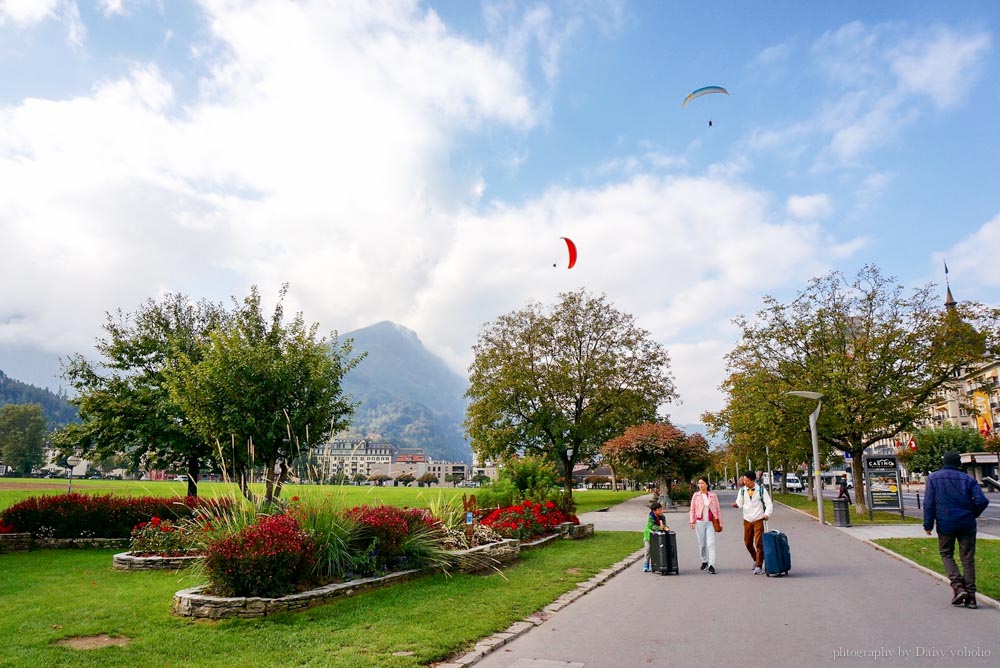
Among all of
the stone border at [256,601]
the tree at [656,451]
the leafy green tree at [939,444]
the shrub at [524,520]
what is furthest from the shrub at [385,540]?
the leafy green tree at [939,444]

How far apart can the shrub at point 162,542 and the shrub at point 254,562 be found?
4091 millimetres

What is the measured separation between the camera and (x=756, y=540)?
472 inches

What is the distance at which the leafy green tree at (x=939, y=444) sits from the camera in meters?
68.6

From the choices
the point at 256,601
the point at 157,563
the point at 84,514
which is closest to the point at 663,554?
the point at 256,601

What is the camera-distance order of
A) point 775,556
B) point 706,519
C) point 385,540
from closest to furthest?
point 385,540 < point 775,556 < point 706,519

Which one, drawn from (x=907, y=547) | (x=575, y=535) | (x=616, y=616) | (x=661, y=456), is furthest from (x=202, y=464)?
(x=661, y=456)

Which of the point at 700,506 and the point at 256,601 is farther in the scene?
the point at 700,506

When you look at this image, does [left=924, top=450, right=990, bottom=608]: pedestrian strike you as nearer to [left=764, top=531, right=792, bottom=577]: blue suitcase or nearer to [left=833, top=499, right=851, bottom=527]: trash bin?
[left=764, top=531, right=792, bottom=577]: blue suitcase

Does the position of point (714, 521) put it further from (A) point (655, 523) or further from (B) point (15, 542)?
(B) point (15, 542)

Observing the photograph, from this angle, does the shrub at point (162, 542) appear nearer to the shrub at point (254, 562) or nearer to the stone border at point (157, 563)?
the stone border at point (157, 563)

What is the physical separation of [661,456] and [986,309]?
645 inches

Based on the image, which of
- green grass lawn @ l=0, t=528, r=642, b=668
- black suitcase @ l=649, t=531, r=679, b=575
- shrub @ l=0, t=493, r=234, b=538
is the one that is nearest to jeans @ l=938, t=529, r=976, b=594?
black suitcase @ l=649, t=531, r=679, b=575

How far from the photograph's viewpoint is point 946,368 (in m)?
26.1

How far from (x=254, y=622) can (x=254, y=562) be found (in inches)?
29.5
